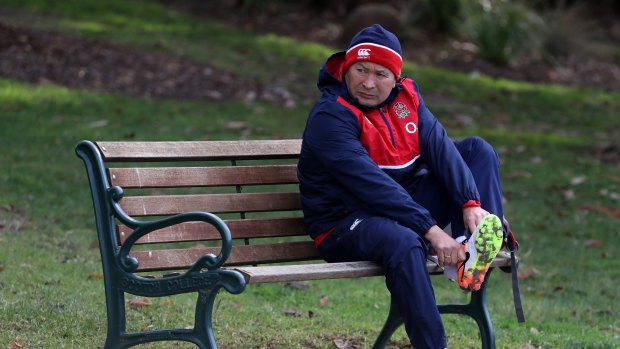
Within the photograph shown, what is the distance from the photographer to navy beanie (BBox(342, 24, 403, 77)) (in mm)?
4496

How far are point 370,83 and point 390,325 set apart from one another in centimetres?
118

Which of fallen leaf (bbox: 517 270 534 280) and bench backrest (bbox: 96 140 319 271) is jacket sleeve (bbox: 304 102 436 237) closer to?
bench backrest (bbox: 96 140 319 271)

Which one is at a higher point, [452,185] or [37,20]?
[452,185]

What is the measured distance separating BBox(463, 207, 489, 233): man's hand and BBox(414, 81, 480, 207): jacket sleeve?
47mm

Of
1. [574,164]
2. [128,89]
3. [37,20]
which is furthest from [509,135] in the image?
[37,20]

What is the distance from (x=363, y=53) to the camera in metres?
4.50

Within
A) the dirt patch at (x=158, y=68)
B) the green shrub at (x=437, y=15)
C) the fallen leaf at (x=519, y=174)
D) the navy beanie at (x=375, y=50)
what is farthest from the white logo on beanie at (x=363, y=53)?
the green shrub at (x=437, y=15)

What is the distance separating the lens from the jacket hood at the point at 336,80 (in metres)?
4.59

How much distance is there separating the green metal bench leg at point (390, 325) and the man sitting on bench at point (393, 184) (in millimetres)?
448

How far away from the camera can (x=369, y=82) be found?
4500mm

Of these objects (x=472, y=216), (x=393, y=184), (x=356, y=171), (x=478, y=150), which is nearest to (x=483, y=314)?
(x=472, y=216)

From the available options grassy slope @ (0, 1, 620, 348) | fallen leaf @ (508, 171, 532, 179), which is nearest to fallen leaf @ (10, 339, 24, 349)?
grassy slope @ (0, 1, 620, 348)

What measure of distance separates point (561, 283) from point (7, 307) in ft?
12.9

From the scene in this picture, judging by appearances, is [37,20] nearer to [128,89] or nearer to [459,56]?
[128,89]
